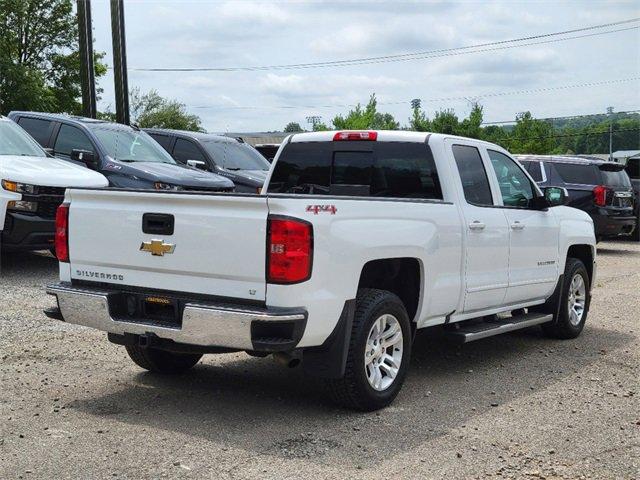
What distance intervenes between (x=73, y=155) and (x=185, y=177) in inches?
65.9

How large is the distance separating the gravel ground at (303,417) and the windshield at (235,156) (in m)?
7.95

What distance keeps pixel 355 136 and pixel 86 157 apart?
6745mm

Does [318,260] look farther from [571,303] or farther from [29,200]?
[29,200]

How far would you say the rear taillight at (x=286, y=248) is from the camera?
5375 millimetres

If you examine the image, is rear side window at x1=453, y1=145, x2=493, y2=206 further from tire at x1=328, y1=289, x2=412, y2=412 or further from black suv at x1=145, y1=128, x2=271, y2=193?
black suv at x1=145, y1=128, x2=271, y2=193

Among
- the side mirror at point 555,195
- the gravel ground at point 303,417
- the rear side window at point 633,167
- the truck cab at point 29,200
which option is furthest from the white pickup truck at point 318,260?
the rear side window at point 633,167

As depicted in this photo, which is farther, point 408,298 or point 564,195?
point 564,195

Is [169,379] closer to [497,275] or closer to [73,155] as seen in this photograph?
[497,275]

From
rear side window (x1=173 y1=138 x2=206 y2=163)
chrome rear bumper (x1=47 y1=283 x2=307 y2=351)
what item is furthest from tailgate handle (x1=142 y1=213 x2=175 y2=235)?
rear side window (x1=173 y1=138 x2=206 y2=163)

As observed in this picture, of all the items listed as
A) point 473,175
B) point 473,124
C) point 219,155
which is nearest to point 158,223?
point 473,175

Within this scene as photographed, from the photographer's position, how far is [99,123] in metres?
14.0

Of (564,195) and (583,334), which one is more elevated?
(564,195)

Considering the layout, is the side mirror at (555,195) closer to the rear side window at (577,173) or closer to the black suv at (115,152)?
the black suv at (115,152)

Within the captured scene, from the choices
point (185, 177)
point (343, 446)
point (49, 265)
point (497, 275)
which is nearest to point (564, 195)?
point (497, 275)
